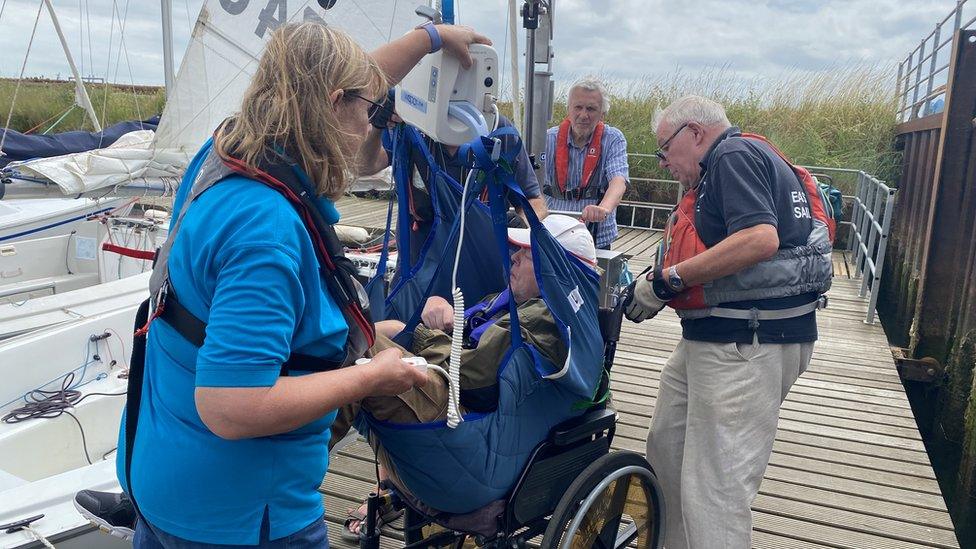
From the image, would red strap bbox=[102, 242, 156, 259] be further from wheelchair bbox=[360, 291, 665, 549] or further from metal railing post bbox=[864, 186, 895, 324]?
metal railing post bbox=[864, 186, 895, 324]

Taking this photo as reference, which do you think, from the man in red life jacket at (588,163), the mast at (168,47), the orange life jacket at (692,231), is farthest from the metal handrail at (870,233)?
the mast at (168,47)

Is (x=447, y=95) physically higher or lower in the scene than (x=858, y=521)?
higher

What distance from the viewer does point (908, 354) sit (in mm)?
6195

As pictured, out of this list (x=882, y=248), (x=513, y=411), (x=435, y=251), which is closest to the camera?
(x=513, y=411)

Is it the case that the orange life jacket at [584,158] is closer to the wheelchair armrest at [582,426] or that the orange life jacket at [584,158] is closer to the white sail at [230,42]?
the white sail at [230,42]

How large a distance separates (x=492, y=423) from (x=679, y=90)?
35.6 ft

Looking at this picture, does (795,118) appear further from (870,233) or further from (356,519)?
(356,519)

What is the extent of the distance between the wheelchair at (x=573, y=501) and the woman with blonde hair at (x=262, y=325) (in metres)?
0.66

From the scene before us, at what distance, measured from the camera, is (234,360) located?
1080 millimetres

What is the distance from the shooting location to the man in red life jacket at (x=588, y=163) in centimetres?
415

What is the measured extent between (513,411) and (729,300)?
821 mm

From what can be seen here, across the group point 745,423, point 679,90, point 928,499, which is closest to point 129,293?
point 745,423

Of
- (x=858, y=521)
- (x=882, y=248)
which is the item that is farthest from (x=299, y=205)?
(x=882, y=248)

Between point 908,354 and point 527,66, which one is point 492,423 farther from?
point 908,354
